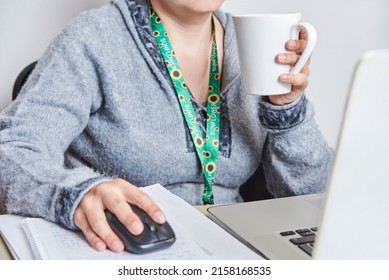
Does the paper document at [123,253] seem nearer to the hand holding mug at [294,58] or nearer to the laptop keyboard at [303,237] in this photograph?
the laptop keyboard at [303,237]

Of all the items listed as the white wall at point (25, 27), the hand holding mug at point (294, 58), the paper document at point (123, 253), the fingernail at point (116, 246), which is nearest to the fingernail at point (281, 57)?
the hand holding mug at point (294, 58)

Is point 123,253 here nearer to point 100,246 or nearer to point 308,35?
point 100,246

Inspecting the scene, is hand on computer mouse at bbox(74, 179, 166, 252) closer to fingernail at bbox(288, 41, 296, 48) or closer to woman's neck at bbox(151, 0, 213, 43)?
fingernail at bbox(288, 41, 296, 48)

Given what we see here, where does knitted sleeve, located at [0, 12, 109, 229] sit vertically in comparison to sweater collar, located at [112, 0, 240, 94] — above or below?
below

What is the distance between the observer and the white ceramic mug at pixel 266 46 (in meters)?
0.71

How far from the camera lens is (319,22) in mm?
1483

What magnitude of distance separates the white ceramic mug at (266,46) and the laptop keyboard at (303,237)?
0.22 m

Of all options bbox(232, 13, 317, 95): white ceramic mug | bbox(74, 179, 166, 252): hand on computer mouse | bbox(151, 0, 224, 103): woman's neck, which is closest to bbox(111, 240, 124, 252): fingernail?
bbox(74, 179, 166, 252): hand on computer mouse

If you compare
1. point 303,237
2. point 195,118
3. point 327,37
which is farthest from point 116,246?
point 327,37

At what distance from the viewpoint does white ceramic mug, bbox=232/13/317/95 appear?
709 millimetres

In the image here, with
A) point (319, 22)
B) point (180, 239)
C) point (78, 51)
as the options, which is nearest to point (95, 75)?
point (78, 51)

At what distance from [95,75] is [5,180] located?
25cm

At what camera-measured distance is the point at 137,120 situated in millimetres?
911

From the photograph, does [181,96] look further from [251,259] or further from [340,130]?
[340,130]
